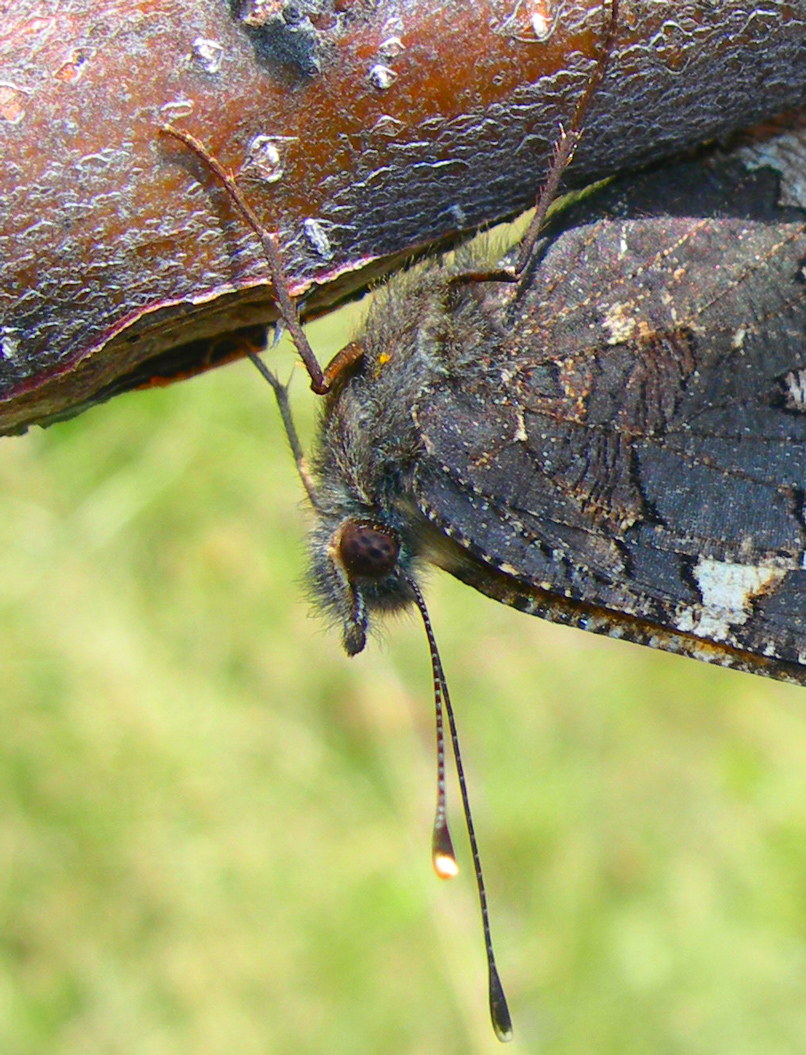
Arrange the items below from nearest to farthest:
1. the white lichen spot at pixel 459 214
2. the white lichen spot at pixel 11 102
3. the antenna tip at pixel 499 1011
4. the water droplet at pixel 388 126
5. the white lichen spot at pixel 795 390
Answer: the white lichen spot at pixel 11 102
the water droplet at pixel 388 126
the white lichen spot at pixel 459 214
the white lichen spot at pixel 795 390
the antenna tip at pixel 499 1011

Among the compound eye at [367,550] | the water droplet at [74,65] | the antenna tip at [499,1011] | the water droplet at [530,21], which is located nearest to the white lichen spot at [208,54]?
the water droplet at [74,65]

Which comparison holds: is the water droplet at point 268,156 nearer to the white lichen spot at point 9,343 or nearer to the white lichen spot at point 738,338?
the white lichen spot at point 9,343

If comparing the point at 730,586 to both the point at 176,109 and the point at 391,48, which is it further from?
the point at 176,109

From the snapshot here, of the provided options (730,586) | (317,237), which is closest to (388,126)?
(317,237)

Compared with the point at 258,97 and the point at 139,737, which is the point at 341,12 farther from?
the point at 139,737

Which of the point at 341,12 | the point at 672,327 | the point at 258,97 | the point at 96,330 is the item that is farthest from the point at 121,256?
the point at 672,327

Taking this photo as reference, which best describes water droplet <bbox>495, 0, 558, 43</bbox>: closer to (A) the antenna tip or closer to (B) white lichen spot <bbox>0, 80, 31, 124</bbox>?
(B) white lichen spot <bbox>0, 80, 31, 124</bbox>
